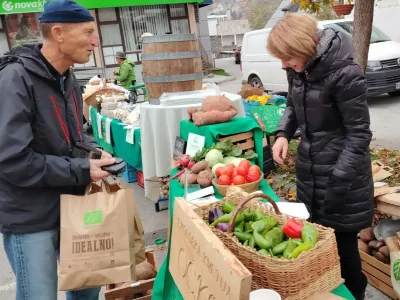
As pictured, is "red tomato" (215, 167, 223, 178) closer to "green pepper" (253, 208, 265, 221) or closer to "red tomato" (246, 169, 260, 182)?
"red tomato" (246, 169, 260, 182)

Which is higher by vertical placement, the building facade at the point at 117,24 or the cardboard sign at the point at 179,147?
the building facade at the point at 117,24

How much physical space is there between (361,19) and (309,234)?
14.1 ft

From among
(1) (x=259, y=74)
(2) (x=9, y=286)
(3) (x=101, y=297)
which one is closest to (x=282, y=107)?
(3) (x=101, y=297)

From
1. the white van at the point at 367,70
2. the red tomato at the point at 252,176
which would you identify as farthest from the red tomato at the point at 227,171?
the white van at the point at 367,70

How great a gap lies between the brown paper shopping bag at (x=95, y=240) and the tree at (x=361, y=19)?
12.3 ft

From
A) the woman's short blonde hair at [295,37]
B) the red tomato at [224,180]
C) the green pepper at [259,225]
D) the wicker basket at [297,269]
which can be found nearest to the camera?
the wicker basket at [297,269]

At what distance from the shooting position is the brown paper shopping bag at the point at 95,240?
195 cm

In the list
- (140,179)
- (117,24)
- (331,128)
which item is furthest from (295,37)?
(117,24)

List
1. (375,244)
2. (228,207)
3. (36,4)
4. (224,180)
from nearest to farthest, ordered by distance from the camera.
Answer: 1. (228,207)
2. (224,180)
3. (375,244)
4. (36,4)

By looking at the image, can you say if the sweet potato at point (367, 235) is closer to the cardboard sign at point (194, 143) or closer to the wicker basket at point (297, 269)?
the cardboard sign at point (194, 143)

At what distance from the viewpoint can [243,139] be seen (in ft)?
11.5

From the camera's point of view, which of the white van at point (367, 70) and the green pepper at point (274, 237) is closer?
the green pepper at point (274, 237)

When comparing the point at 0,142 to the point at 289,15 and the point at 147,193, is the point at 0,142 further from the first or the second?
the point at 147,193

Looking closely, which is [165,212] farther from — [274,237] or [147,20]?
[147,20]
